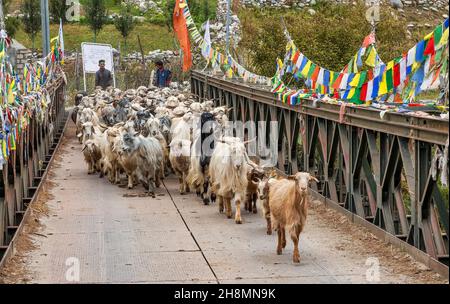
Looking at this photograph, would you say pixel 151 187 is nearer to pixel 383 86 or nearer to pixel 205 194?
pixel 205 194

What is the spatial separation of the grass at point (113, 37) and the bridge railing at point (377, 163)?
111 ft

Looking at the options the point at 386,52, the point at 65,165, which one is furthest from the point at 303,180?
the point at 386,52

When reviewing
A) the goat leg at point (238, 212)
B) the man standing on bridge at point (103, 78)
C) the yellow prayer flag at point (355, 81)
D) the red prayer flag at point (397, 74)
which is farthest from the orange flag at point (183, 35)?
the red prayer flag at point (397, 74)

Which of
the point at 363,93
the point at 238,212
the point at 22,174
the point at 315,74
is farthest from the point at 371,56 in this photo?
the point at 22,174

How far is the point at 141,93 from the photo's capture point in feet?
83.0

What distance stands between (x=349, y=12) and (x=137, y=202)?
55.1ft

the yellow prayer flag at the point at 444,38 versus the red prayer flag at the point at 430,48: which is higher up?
the yellow prayer flag at the point at 444,38

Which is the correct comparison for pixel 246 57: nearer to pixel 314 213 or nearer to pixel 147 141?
pixel 147 141

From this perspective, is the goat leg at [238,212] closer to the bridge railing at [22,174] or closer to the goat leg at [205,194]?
the goat leg at [205,194]

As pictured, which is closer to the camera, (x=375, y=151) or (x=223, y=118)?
(x=375, y=151)

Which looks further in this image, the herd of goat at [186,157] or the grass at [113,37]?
the grass at [113,37]

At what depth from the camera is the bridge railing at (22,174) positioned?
11.3m

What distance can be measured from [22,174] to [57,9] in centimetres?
3893

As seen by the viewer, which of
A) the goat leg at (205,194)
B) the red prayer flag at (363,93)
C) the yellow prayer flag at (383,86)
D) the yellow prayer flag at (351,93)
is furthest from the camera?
the goat leg at (205,194)
